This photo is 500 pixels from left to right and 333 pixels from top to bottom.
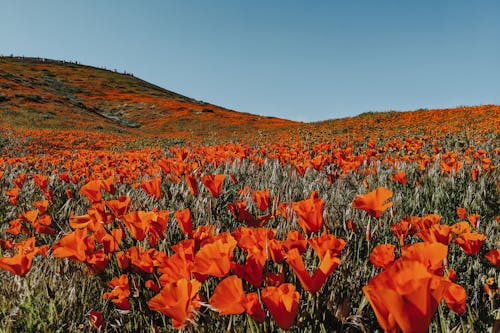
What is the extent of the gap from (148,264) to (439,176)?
116 inches

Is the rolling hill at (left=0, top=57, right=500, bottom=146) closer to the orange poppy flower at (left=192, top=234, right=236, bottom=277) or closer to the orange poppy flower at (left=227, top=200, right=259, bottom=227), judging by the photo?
the orange poppy flower at (left=227, top=200, right=259, bottom=227)

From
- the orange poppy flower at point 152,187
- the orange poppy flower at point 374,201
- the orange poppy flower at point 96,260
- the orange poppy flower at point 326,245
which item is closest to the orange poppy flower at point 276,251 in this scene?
the orange poppy flower at point 326,245

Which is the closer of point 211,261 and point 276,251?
point 211,261

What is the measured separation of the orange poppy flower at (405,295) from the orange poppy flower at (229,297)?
1.21 ft

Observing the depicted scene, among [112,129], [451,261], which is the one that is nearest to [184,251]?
[451,261]

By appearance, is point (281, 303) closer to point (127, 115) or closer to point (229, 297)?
point (229, 297)

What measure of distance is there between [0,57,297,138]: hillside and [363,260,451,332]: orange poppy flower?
1755 cm

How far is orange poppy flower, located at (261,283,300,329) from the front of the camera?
0.90 m

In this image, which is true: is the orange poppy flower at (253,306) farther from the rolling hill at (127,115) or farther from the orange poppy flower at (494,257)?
the rolling hill at (127,115)

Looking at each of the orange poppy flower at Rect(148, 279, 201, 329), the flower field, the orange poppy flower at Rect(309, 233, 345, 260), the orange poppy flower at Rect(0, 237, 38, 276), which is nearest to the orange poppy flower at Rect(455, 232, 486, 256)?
the flower field

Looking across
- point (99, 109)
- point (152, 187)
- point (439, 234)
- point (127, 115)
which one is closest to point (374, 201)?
point (439, 234)

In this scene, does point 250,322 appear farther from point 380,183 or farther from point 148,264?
point 380,183

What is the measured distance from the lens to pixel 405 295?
0.58 meters

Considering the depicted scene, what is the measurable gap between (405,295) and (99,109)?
1723 inches
